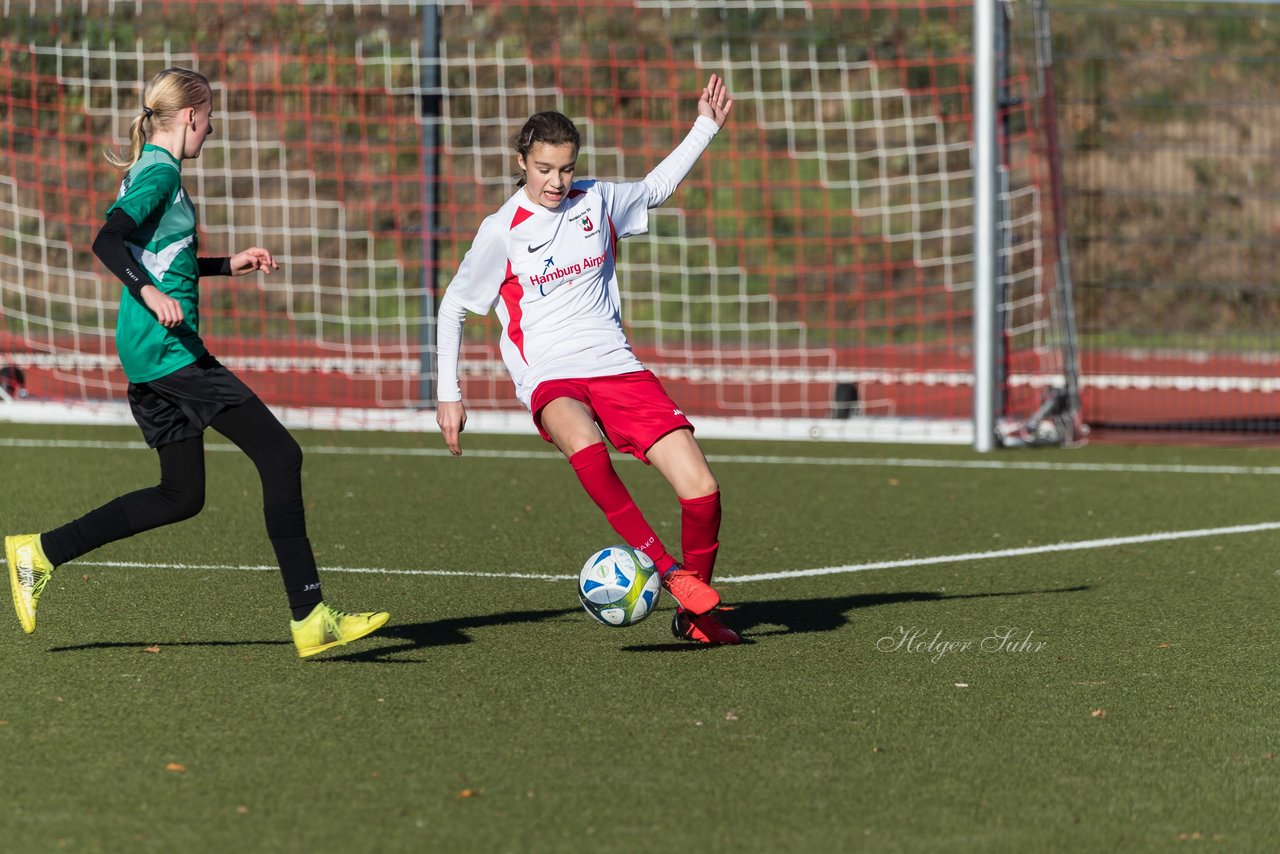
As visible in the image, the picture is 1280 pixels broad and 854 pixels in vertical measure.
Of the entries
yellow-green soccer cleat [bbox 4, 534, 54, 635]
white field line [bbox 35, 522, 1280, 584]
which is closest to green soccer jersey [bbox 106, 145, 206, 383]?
yellow-green soccer cleat [bbox 4, 534, 54, 635]

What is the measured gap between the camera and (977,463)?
10688 millimetres

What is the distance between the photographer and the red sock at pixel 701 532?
18.9 feet

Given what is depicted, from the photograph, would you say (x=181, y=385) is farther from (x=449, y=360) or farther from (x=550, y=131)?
(x=550, y=131)

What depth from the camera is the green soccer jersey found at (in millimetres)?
5285

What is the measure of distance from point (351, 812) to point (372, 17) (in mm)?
21618

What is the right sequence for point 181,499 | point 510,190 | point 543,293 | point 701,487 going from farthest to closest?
point 510,190, point 543,293, point 701,487, point 181,499

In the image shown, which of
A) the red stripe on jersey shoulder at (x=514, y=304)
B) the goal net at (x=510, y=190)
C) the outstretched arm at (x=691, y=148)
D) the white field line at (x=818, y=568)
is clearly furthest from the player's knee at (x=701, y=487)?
the goal net at (x=510, y=190)

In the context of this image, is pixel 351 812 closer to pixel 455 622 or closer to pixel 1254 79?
pixel 455 622

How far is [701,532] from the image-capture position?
229 inches

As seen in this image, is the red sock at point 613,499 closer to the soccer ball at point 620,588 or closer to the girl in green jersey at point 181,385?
the soccer ball at point 620,588

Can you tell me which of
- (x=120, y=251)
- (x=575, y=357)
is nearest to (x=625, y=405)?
(x=575, y=357)

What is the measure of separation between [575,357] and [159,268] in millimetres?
1298

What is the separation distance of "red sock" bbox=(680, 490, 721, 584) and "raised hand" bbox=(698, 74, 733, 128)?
1.31 m

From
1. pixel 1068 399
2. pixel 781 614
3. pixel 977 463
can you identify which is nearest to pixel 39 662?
pixel 781 614
